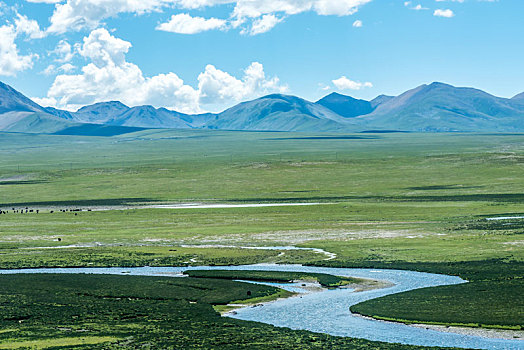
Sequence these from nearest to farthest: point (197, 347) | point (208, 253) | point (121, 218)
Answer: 1. point (197, 347)
2. point (208, 253)
3. point (121, 218)

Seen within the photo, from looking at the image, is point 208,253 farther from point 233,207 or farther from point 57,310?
point 233,207

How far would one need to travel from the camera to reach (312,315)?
151 ft

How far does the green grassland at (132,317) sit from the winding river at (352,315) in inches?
82.9

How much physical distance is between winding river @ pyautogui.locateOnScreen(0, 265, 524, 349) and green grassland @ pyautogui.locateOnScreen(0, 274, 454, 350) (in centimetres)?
211

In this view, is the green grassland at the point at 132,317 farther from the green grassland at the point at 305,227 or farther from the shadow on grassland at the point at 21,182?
the shadow on grassland at the point at 21,182

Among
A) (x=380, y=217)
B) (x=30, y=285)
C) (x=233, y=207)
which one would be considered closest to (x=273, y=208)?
(x=233, y=207)

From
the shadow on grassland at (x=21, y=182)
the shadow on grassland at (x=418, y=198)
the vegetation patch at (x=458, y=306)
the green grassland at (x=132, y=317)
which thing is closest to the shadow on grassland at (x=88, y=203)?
the shadow on grassland at (x=418, y=198)

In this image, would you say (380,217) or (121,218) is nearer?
(380,217)

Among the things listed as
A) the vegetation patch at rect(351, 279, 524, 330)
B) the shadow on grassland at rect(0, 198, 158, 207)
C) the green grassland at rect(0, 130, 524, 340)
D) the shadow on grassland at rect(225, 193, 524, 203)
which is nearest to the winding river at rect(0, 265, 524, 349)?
the vegetation patch at rect(351, 279, 524, 330)

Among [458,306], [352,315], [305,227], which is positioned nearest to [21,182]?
[305,227]

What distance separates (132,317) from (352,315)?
1456 cm

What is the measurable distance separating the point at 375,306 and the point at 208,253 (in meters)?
30.3

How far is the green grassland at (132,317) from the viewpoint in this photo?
3872 centimetres

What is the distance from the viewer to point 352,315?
151ft
